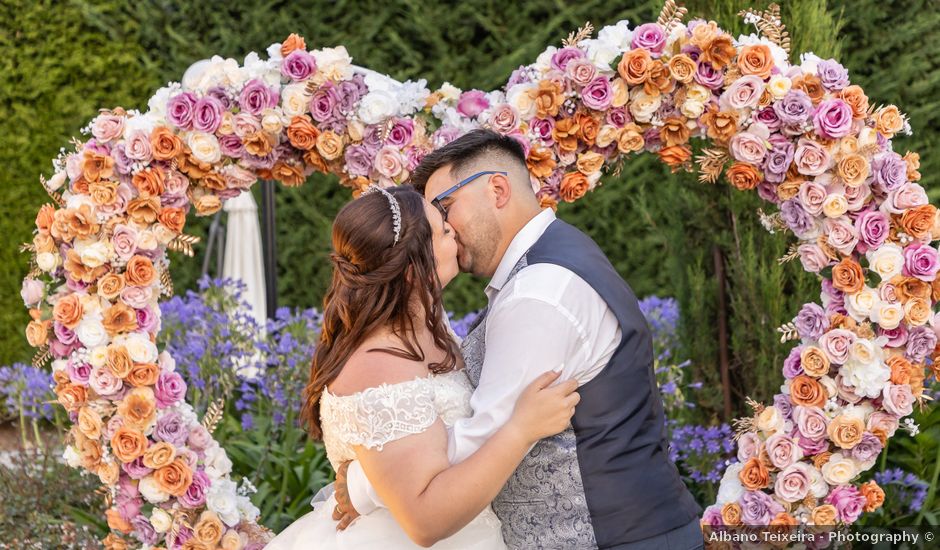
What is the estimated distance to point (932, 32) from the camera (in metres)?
6.80

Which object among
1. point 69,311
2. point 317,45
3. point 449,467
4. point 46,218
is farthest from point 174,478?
point 317,45

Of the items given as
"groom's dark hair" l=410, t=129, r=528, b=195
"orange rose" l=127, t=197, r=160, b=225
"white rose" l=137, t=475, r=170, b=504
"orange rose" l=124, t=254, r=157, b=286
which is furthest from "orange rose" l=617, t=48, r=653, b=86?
"white rose" l=137, t=475, r=170, b=504

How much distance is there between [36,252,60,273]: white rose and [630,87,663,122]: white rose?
2225mm

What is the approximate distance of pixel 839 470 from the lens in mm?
3688

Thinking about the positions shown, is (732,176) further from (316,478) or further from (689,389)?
(316,478)

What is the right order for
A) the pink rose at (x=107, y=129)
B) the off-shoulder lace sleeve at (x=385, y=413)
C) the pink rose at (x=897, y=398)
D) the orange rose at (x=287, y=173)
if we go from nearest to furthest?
1. the off-shoulder lace sleeve at (x=385, y=413)
2. the pink rose at (x=897, y=398)
3. the pink rose at (x=107, y=129)
4. the orange rose at (x=287, y=173)

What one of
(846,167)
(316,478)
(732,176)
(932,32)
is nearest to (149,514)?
(316,478)

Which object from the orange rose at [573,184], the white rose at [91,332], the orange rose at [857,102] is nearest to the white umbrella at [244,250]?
the white rose at [91,332]

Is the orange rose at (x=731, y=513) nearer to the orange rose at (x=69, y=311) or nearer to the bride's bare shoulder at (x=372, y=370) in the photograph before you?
the bride's bare shoulder at (x=372, y=370)

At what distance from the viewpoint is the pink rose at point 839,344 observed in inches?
144

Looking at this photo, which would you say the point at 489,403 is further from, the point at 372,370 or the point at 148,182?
the point at 148,182

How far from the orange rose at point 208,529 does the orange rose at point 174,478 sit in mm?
128

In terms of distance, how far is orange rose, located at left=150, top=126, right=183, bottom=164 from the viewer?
148 inches

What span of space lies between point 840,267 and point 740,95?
2.38ft
